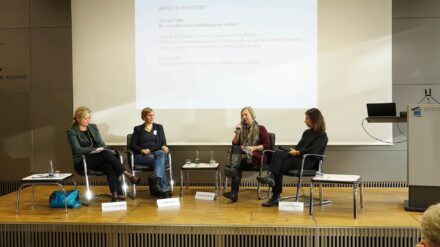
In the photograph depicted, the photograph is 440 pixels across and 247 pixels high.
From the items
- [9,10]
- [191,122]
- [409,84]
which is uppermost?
[9,10]

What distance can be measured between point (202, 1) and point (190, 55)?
69 cm

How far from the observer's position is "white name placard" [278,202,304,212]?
4.68 metres

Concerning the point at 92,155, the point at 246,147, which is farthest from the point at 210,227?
the point at 92,155

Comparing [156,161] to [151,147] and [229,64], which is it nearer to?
[151,147]

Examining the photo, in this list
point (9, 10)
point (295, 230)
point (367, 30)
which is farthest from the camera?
point (9, 10)

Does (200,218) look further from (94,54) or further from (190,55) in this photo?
(94,54)

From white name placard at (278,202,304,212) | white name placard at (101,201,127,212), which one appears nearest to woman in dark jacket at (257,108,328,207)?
white name placard at (278,202,304,212)

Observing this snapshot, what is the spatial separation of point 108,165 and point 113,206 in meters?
0.57

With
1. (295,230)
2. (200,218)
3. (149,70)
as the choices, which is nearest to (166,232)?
(200,218)

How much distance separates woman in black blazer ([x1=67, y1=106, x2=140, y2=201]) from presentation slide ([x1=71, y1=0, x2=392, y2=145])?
997 millimetres

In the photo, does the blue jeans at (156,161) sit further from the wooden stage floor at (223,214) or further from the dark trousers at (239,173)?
the dark trousers at (239,173)

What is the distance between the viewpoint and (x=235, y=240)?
4.07 meters

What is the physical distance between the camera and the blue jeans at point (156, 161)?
5.47 metres

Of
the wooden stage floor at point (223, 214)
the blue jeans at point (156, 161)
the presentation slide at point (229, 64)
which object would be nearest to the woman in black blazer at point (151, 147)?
the blue jeans at point (156, 161)
